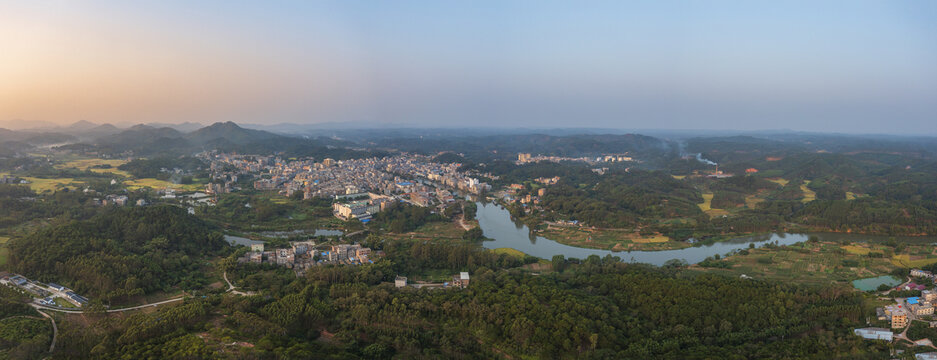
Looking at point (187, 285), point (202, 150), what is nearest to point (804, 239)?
point (187, 285)

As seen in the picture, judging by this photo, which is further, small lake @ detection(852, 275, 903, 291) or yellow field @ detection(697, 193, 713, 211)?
Result: yellow field @ detection(697, 193, 713, 211)

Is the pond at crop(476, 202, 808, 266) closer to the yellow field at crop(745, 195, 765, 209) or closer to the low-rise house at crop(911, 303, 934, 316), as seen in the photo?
the yellow field at crop(745, 195, 765, 209)

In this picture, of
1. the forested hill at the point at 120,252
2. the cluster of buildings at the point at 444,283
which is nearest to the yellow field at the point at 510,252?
the cluster of buildings at the point at 444,283

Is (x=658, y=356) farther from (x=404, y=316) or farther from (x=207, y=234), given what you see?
(x=207, y=234)

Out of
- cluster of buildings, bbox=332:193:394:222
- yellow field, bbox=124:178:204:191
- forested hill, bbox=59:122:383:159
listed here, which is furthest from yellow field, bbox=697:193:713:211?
forested hill, bbox=59:122:383:159

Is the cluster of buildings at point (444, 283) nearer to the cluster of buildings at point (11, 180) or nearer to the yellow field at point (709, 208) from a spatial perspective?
the yellow field at point (709, 208)

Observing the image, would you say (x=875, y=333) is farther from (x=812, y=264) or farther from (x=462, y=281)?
(x=462, y=281)
